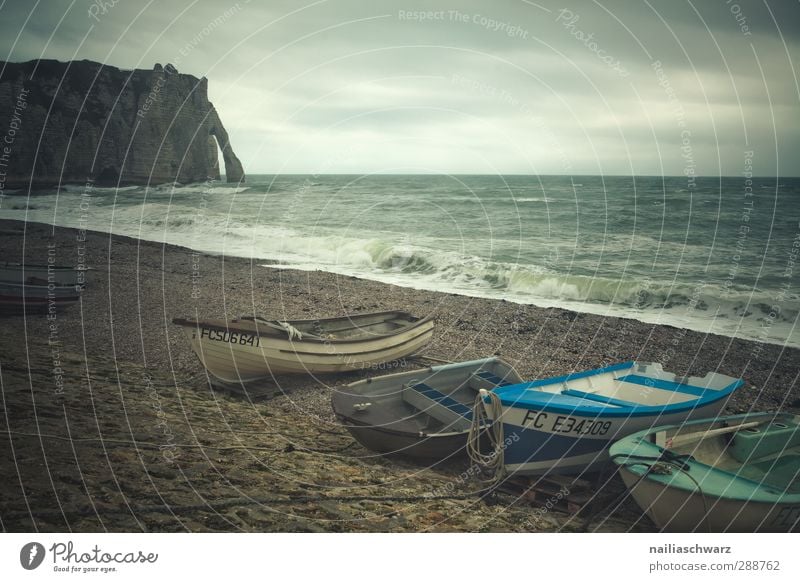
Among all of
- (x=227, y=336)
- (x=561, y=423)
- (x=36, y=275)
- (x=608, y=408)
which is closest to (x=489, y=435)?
(x=561, y=423)

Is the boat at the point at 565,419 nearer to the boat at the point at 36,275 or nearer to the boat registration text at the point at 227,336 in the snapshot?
the boat registration text at the point at 227,336

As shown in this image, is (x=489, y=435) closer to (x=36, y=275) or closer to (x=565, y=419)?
(x=565, y=419)

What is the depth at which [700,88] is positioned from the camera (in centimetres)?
1328

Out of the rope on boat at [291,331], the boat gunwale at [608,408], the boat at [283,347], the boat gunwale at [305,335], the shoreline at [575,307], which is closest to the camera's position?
the boat gunwale at [608,408]

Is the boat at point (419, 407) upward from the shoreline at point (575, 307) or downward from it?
downward

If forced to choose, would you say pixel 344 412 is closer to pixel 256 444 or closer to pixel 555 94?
pixel 256 444

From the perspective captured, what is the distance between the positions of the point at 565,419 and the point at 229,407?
4081 mm

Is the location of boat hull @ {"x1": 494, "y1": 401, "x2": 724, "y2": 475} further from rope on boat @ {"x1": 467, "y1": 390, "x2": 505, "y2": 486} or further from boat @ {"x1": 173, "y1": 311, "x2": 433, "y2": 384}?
boat @ {"x1": 173, "y1": 311, "x2": 433, "y2": 384}

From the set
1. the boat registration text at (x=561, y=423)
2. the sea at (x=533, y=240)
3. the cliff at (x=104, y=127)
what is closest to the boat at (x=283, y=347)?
the boat registration text at (x=561, y=423)

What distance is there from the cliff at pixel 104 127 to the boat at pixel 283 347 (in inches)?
445

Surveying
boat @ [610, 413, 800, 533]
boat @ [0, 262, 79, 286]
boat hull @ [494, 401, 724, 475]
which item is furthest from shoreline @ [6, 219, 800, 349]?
boat hull @ [494, 401, 724, 475]

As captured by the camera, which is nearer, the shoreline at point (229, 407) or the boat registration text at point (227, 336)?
the shoreline at point (229, 407)

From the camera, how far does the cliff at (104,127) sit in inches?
860

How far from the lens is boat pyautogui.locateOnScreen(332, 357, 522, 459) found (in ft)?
20.4
